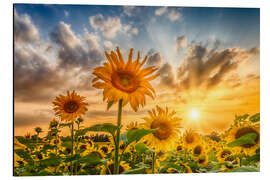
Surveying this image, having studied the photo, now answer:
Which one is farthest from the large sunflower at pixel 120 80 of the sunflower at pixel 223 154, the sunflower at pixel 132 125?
the sunflower at pixel 223 154

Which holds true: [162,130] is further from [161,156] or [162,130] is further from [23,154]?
[23,154]

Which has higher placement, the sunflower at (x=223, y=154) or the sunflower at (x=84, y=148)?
the sunflower at (x=84, y=148)

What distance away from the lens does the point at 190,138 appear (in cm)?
306

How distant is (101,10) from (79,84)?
0.86 m

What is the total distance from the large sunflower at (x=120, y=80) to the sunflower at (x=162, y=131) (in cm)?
47

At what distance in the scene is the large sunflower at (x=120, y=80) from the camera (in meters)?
2.23

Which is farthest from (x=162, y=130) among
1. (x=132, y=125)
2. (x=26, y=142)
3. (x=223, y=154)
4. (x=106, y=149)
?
(x=26, y=142)

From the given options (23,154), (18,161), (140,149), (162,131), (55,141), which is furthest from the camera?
(55,141)

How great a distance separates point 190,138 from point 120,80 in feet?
4.12

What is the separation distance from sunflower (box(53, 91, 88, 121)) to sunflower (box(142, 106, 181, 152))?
68 centimetres

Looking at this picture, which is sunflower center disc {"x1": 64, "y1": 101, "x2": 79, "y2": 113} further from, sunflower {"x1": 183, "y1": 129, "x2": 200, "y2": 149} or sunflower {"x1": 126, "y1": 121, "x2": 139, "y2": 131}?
sunflower {"x1": 183, "y1": 129, "x2": 200, "y2": 149}

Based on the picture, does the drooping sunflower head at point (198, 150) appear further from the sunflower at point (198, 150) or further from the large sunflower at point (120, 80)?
the large sunflower at point (120, 80)
